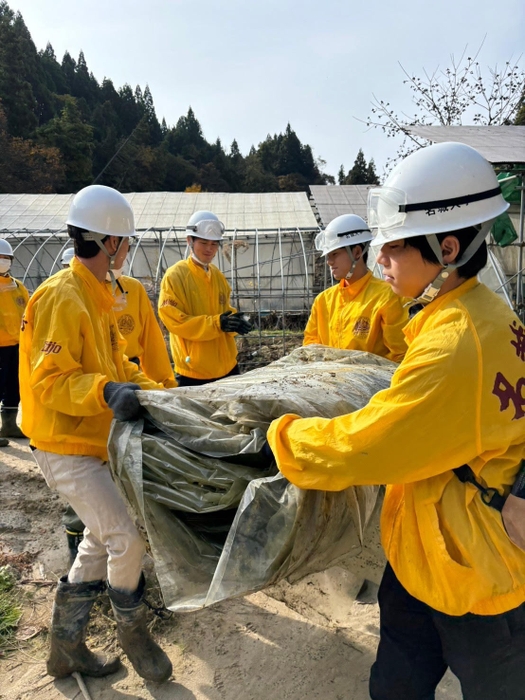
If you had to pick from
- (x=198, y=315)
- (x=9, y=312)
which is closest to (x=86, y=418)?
(x=198, y=315)

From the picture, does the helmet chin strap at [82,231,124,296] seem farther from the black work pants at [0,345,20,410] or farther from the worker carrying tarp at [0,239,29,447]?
the black work pants at [0,345,20,410]

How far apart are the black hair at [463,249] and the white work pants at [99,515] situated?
1.66 metres

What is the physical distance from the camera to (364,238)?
3.62 m

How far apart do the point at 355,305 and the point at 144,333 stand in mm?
1540

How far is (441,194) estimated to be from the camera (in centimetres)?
139

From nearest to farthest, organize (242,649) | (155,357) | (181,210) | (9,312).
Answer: (242,649), (155,357), (9,312), (181,210)

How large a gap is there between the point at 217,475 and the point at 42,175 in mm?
38137

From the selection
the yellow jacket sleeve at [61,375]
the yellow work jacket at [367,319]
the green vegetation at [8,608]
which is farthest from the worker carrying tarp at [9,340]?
the yellow jacket sleeve at [61,375]

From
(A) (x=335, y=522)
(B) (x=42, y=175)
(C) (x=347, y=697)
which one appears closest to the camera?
(A) (x=335, y=522)

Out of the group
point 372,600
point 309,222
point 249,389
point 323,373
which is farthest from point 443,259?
point 309,222

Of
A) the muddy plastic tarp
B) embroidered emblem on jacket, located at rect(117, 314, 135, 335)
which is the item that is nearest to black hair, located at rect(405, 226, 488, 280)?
the muddy plastic tarp

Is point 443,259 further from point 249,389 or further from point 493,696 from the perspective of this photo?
point 493,696

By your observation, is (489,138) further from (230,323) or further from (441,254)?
(441,254)

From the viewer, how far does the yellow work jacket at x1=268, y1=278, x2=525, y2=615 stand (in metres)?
1.25
